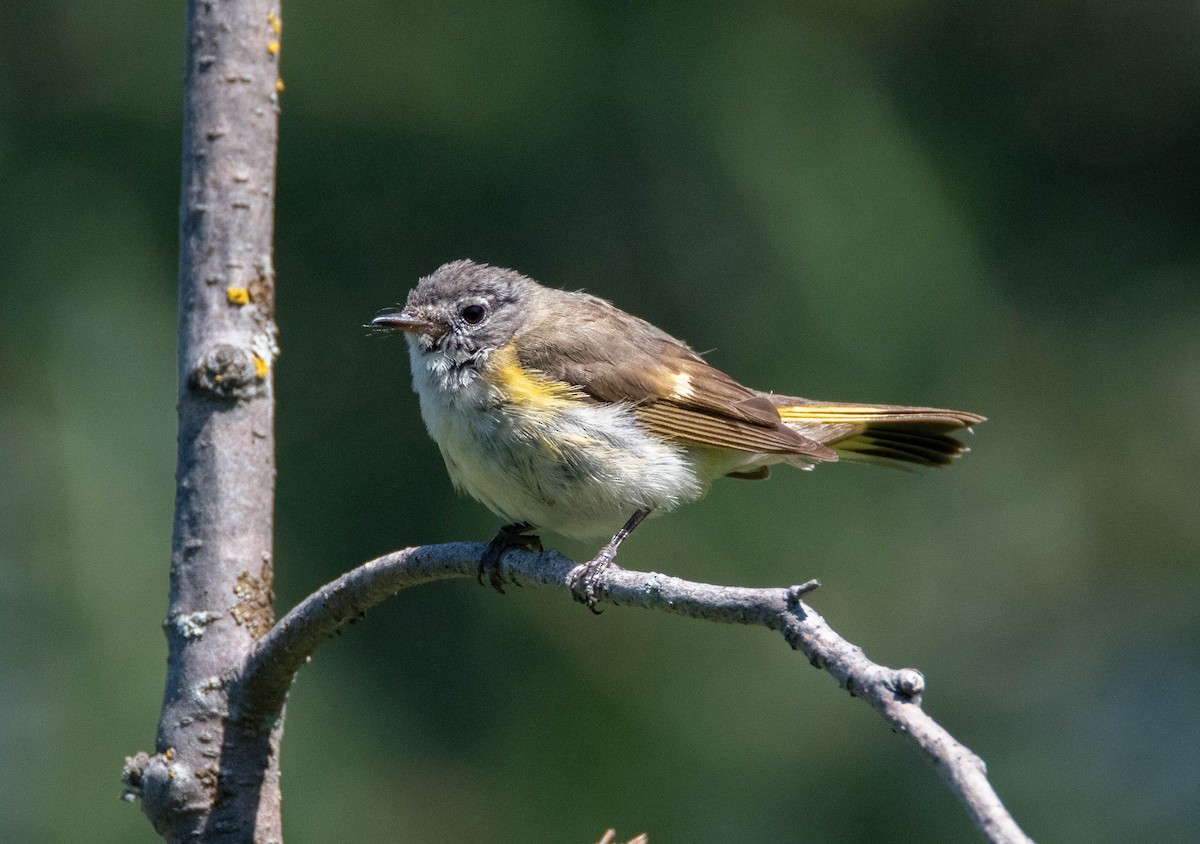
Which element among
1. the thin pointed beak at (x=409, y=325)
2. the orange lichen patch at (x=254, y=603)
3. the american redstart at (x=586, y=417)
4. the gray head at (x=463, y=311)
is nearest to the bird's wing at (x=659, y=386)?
the american redstart at (x=586, y=417)

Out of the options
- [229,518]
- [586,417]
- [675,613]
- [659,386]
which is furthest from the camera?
[659,386]

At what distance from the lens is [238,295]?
2.46 metres

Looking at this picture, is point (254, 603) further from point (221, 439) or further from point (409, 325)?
point (409, 325)

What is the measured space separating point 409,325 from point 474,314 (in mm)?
190

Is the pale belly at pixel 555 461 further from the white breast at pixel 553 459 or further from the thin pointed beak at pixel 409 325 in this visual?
the thin pointed beak at pixel 409 325

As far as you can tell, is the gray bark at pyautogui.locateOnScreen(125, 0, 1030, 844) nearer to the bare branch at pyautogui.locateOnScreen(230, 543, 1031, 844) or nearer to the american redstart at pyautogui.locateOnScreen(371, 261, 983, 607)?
the bare branch at pyautogui.locateOnScreen(230, 543, 1031, 844)

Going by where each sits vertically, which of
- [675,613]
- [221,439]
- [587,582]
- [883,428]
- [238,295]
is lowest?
[675,613]

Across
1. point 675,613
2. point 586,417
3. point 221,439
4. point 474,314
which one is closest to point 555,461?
point 586,417

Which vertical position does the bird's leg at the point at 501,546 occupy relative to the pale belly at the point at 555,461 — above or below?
below

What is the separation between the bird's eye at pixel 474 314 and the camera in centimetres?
350

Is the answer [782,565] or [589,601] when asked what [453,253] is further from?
[589,601]

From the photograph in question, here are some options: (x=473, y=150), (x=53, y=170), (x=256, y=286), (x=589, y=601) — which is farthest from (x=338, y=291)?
(x=589, y=601)

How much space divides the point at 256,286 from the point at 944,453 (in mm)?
2160

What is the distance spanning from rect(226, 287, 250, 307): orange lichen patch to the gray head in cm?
91
